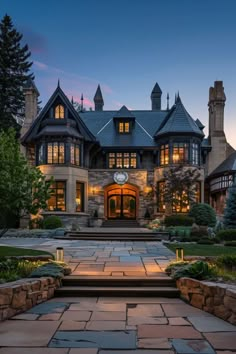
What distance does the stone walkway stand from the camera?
4.69 metres

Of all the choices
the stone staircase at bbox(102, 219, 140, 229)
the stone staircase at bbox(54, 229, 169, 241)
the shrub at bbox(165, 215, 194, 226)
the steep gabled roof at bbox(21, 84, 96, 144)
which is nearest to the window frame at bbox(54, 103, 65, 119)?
the steep gabled roof at bbox(21, 84, 96, 144)

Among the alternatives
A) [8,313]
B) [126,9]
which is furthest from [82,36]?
[8,313]

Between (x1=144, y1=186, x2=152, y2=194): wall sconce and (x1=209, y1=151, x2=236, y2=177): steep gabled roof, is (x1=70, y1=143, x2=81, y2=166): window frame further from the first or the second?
(x1=209, y1=151, x2=236, y2=177): steep gabled roof

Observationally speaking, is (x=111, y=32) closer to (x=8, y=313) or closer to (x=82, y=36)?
(x=82, y=36)

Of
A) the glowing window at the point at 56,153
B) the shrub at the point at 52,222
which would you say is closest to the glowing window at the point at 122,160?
the glowing window at the point at 56,153

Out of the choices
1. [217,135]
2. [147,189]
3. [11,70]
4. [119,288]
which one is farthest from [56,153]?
[119,288]

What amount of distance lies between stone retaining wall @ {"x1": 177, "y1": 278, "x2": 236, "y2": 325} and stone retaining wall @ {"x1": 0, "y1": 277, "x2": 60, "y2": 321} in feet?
9.81

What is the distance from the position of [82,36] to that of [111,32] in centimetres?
200

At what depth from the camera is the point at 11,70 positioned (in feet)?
122

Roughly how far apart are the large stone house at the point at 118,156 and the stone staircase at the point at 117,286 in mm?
16555

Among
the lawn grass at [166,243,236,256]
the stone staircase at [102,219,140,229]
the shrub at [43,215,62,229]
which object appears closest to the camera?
the lawn grass at [166,243,236,256]

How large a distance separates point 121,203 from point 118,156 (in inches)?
152

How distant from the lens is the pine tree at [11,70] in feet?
114

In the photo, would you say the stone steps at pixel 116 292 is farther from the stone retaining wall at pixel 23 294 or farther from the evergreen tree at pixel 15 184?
the evergreen tree at pixel 15 184
